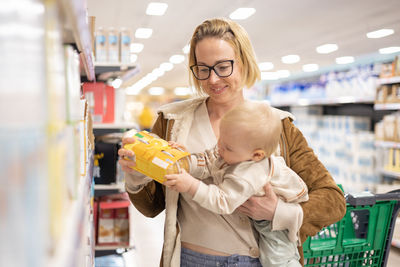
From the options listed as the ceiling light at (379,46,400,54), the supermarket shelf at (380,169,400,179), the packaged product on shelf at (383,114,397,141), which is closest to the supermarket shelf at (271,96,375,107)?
the packaged product on shelf at (383,114,397,141)

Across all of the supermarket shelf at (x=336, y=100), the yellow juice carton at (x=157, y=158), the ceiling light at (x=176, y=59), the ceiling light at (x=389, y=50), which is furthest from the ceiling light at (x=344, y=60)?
the yellow juice carton at (x=157, y=158)

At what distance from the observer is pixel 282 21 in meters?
6.64

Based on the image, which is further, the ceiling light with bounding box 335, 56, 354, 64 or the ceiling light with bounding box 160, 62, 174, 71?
the ceiling light with bounding box 160, 62, 174, 71

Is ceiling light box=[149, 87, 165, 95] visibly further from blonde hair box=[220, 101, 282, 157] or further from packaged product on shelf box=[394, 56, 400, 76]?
blonde hair box=[220, 101, 282, 157]

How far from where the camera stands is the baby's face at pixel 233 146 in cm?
126

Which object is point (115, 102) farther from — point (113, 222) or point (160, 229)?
point (160, 229)

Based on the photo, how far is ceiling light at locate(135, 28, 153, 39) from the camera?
24.8 feet

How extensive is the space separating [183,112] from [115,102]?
2327 mm

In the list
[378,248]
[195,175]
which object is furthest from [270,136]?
[378,248]

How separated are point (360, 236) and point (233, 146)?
45.8 inches

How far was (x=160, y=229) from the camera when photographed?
5.07 metres

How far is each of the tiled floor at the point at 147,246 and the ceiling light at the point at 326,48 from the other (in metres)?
5.39

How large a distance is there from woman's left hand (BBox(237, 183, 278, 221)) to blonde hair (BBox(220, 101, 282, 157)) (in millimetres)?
150

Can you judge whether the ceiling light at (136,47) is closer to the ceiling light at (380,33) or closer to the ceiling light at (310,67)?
the ceiling light at (380,33)
